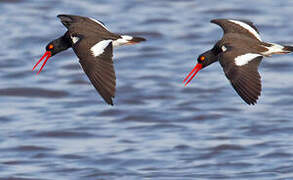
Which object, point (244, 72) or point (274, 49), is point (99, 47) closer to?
point (244, 72)

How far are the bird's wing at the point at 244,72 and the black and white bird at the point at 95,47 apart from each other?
1.01m

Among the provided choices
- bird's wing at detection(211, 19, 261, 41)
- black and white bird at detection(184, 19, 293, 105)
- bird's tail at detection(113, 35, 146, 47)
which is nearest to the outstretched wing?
bird's tail at detection(113, 35, 146, 47)

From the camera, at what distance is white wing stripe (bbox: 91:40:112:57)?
31.4 ft

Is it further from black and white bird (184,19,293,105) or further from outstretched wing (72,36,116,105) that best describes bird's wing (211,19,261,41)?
outstretched wing (72,36,116,105)

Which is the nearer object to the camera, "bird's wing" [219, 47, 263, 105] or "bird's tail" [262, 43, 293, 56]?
"bird's wing" [219, 47, 263, 105]

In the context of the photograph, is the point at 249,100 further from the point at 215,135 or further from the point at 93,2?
the point at 93,2

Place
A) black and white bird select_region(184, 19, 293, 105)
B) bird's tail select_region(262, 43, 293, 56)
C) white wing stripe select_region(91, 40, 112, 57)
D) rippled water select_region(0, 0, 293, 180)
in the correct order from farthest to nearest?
rippled water select_region(0, 0, 293, 180)
bird's tail select_region(262, 43, 293, 56)
white wing stripe select_region(91, 40, 112, 57)
black and white bird select_region(184, 19, 293, 105)

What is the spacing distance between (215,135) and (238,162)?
87 centimetres

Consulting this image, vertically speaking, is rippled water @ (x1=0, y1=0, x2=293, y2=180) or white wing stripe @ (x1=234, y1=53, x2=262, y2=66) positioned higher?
white wing stripe @ (x1=234, y1=53, x2=262, y2=66)

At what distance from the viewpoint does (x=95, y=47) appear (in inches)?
380

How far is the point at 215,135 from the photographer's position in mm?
14438

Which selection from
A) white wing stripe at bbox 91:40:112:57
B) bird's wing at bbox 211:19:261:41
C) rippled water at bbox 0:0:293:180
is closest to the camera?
white wing stripe at bbox 91:40:112:57

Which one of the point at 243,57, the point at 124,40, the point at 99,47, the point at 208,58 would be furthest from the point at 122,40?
the point at 243,57

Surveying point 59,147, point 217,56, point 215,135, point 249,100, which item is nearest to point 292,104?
point 215,135
